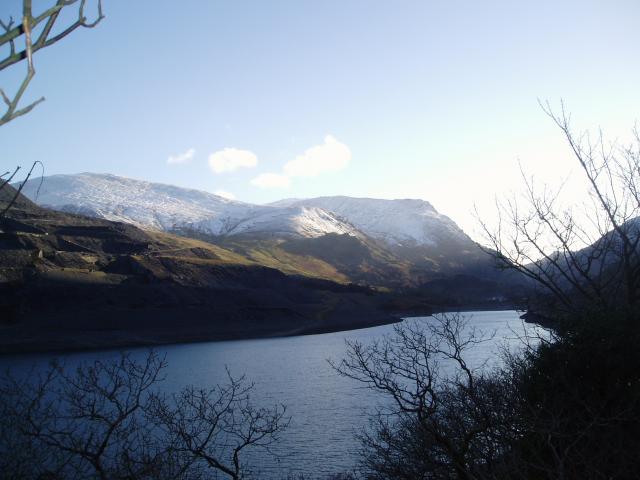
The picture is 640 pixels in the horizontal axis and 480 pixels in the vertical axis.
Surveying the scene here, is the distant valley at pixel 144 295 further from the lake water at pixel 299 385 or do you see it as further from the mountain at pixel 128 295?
the lake water at pixel 299 385

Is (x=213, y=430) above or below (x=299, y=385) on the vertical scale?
above

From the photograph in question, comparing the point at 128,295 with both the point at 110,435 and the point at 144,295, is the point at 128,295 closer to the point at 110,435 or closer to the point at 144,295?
the point at 144,295

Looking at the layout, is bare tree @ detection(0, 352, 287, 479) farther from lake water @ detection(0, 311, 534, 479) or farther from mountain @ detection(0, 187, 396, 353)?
mountain @ detection(0, 187, 396, 353)

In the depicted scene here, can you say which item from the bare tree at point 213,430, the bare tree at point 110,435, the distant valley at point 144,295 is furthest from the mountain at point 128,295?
the bare tree at point 110,435

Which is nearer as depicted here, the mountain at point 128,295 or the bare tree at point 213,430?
the bare tree at point 213,430

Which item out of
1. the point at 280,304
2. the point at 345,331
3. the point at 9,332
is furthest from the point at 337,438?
the point at 280,304

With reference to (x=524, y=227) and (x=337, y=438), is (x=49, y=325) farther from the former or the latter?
(x=524, y=227)

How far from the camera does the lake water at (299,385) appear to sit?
20062 millimetres

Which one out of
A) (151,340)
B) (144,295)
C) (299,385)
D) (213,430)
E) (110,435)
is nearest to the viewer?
(110,435)

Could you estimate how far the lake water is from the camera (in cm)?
2006

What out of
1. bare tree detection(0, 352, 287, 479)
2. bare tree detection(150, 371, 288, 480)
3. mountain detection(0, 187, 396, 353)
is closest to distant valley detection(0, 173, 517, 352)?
mountain detection(0, 187, 396, 353)

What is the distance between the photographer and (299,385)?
112 feet

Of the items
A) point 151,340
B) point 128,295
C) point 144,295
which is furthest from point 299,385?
point 144,295

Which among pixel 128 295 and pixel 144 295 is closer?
pixel 128 295
